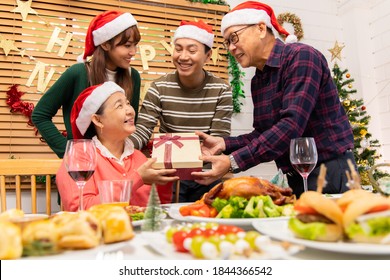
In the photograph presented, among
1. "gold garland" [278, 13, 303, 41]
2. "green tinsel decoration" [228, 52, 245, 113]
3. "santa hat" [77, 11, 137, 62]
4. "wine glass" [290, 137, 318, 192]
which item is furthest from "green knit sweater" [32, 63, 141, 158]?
"gold garland" [278, 13, 303, 41]

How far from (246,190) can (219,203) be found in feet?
0.23

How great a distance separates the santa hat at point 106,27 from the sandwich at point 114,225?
59.7 inches

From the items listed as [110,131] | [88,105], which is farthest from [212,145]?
[88,105]

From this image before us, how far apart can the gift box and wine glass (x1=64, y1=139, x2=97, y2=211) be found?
380 millimetres

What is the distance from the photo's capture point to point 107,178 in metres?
1.45

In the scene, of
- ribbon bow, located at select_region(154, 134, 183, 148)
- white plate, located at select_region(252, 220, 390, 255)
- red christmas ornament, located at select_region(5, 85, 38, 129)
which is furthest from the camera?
red christmas ornament, located at select_region(5, 85, 38, 129)

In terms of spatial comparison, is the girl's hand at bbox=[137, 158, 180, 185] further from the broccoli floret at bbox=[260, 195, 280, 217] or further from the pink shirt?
the broccoli floret at bbox=[260, 195, 280, 217]

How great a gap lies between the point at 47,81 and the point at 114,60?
1.24 meters

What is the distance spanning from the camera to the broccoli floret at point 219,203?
2.70 ft

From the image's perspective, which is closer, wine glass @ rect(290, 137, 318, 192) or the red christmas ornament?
wine glass @ rect(290, 137, 318, 192)

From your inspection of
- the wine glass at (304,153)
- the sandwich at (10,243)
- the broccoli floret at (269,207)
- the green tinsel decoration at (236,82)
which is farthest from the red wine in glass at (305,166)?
the green tinsel decoration at (236,82)

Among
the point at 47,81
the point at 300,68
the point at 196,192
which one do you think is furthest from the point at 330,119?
the point at 47,81

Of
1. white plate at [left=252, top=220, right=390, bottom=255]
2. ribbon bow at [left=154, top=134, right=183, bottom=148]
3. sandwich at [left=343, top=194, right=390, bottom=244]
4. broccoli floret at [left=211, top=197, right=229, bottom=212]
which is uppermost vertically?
ribbon bow at [left=154, top=134, right=183, bottom=148]

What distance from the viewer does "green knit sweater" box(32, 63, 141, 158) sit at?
6.28 ft
